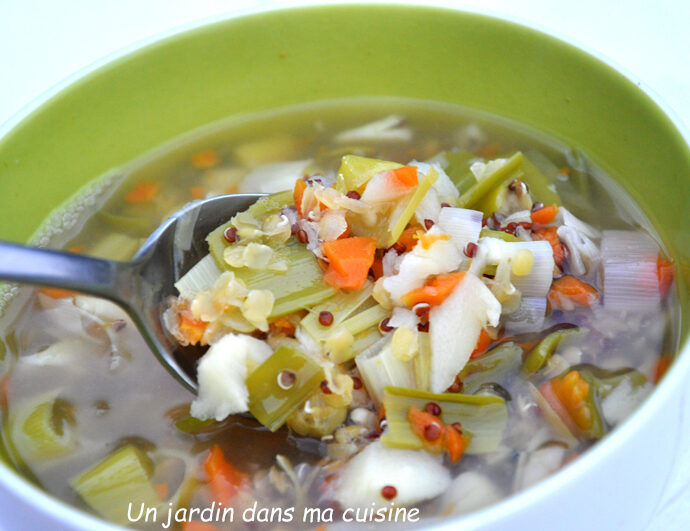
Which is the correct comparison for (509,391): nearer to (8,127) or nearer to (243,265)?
(243,265)

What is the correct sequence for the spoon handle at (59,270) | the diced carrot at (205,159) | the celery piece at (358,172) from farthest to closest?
the diced carrot at (205,159) < the celery piece at (358,172) < the spoon handle at (59,270)

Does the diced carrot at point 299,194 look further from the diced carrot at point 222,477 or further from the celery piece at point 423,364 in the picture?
the diced carrot at point 222,477

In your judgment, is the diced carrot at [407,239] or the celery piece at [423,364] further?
the diced carrot at [407,239]

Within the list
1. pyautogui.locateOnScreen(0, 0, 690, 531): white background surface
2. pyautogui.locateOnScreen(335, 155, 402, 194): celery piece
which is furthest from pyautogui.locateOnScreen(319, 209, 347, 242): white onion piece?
pyautogui.locateOnScreen(0, 0, 690, 531): white background surface

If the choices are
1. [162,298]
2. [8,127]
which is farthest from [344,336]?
[8,127]

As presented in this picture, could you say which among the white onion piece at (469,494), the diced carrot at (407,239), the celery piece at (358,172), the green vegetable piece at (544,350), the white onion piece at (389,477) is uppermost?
the celery piece at (358,172)

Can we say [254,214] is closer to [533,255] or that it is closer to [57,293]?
[57,293]

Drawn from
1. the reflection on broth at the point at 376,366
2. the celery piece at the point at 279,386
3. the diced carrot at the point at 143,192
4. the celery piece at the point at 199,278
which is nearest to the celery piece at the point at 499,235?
the reflection on broth at the point at 376,366

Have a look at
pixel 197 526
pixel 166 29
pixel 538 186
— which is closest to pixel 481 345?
pixel 538 186
